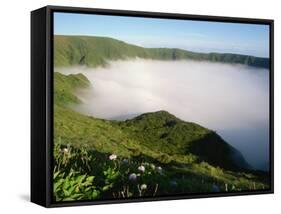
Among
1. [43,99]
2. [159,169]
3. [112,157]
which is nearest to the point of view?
[43,99]

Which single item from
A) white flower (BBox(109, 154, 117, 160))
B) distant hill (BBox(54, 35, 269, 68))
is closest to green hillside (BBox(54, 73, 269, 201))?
white flower (BBox(109, 154, 117, 160))

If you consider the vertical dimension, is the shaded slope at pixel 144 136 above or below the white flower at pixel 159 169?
above

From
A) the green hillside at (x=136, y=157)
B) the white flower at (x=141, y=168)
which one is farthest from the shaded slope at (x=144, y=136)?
the white flower at (x=141, y=168)

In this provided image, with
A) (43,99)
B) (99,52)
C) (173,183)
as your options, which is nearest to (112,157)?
(173,183)

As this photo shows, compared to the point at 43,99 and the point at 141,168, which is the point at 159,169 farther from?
the point at 43,99

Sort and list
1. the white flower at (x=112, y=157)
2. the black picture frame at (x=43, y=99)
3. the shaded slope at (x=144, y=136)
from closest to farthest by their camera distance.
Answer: the black picture frame at (x=43, y=99)
the shaded slope at (x=144, y=136)
the white flower at (x=112, y=157)

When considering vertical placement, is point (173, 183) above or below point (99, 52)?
below

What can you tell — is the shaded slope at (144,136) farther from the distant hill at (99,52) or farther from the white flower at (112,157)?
the distant hill at (99,52)
